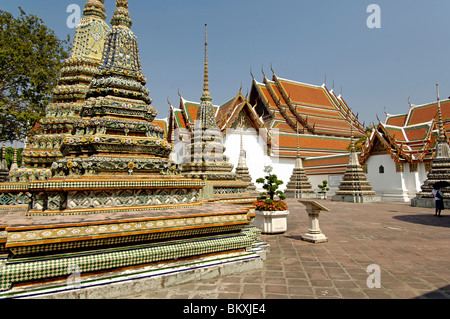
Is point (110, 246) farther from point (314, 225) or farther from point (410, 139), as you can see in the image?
point (410, 139)

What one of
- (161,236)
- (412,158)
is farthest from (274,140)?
(161,236)

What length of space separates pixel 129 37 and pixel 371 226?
8.56 meters

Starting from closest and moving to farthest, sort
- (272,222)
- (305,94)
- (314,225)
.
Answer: (314,225) → (272,222) → (305,94)

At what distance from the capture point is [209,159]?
952 cm

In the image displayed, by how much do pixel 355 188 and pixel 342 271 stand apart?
16.1 meters

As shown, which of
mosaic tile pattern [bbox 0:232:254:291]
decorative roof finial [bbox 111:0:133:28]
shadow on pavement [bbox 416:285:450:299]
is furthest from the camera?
decorative roof finial [bbox 111:0:133:28]

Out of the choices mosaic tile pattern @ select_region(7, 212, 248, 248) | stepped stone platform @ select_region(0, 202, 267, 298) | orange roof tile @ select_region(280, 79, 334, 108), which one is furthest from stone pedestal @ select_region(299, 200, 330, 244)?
orange roof tile @ select_region(280, 79, 334, 108)

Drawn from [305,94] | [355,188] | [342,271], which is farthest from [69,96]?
[305,94]

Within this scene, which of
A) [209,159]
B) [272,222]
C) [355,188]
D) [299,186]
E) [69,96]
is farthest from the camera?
[299,186]

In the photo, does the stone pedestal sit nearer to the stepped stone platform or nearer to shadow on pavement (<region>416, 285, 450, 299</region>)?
the stepped stone platform

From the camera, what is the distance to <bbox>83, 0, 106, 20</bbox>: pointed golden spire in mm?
7559

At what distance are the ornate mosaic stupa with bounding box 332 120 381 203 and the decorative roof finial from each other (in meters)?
17.2

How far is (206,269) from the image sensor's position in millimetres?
3781

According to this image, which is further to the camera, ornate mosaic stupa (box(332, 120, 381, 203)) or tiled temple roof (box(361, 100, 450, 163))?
tiled temple roof (box(361, 100, 450, 163))
